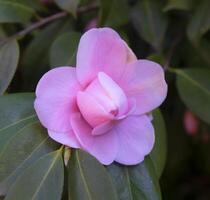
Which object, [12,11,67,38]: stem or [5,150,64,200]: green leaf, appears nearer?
[5,150,64,200]: green leaf

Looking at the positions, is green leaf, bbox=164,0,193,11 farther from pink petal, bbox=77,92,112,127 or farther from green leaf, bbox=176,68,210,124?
pink petal, bbox=77,92,112,127

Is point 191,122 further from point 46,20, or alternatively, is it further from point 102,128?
point 102,128

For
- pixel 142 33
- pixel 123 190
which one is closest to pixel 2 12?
pixel 142 33

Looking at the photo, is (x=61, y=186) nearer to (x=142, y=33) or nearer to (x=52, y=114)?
(x=52, y=114)

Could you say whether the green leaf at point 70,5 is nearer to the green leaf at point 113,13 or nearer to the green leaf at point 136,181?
the green leaf at point 113,13

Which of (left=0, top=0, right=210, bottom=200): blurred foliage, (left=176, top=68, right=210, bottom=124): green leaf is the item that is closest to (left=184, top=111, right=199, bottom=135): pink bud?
(left=0, top=0, right=210, bottom=200): blurred foliage

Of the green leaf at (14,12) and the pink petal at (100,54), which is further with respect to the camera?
the green leaf at (14,12)

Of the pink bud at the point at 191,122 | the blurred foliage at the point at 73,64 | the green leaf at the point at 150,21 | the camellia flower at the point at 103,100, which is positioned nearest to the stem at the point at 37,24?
the blurred foliage at the point at 73,64

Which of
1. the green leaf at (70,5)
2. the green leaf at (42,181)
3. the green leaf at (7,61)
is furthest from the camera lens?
the green leaf at (70,5)
